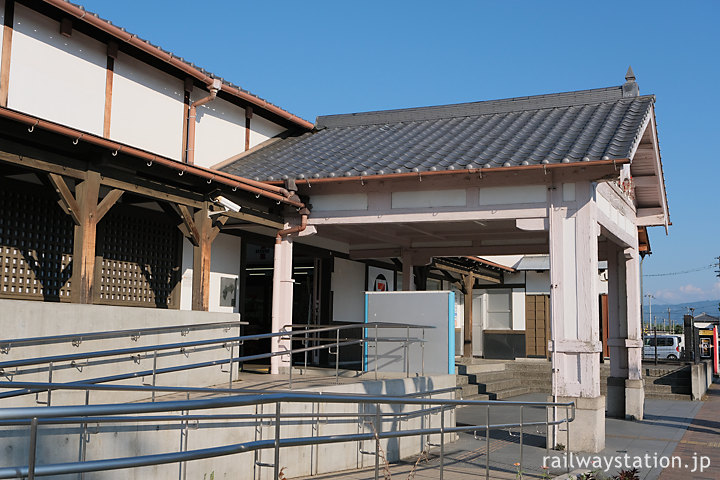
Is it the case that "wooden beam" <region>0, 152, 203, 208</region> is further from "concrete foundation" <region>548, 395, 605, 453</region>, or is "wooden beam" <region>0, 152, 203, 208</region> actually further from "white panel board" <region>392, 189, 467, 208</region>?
"concrete foundation" <region>548, 395, 605, 453</region>

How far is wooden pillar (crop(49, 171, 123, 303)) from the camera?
911 centimetres

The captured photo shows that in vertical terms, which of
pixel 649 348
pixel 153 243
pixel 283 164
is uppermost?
pixel 283 164

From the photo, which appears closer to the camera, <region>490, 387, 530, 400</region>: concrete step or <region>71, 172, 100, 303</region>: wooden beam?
<region>71, 172, 100, 303</region>: wooden beam

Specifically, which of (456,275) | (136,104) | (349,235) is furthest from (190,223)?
(456,275)

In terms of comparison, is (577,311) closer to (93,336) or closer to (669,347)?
(93,336)

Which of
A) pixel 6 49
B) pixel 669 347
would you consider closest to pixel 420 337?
pixel 6 49

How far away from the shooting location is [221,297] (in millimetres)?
13789

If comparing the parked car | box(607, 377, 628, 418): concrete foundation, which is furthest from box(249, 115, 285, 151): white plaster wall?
the parked car

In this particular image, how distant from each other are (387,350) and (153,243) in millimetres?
4396

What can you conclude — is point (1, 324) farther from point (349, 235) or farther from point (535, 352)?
point (535, 352)

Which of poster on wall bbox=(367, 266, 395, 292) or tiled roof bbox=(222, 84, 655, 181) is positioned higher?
tiled roof bbox=(222, 84, 655, 181)

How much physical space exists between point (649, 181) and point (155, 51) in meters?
10.5

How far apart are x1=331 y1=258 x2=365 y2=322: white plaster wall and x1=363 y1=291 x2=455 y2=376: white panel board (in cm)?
528

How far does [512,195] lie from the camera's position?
11.6m
